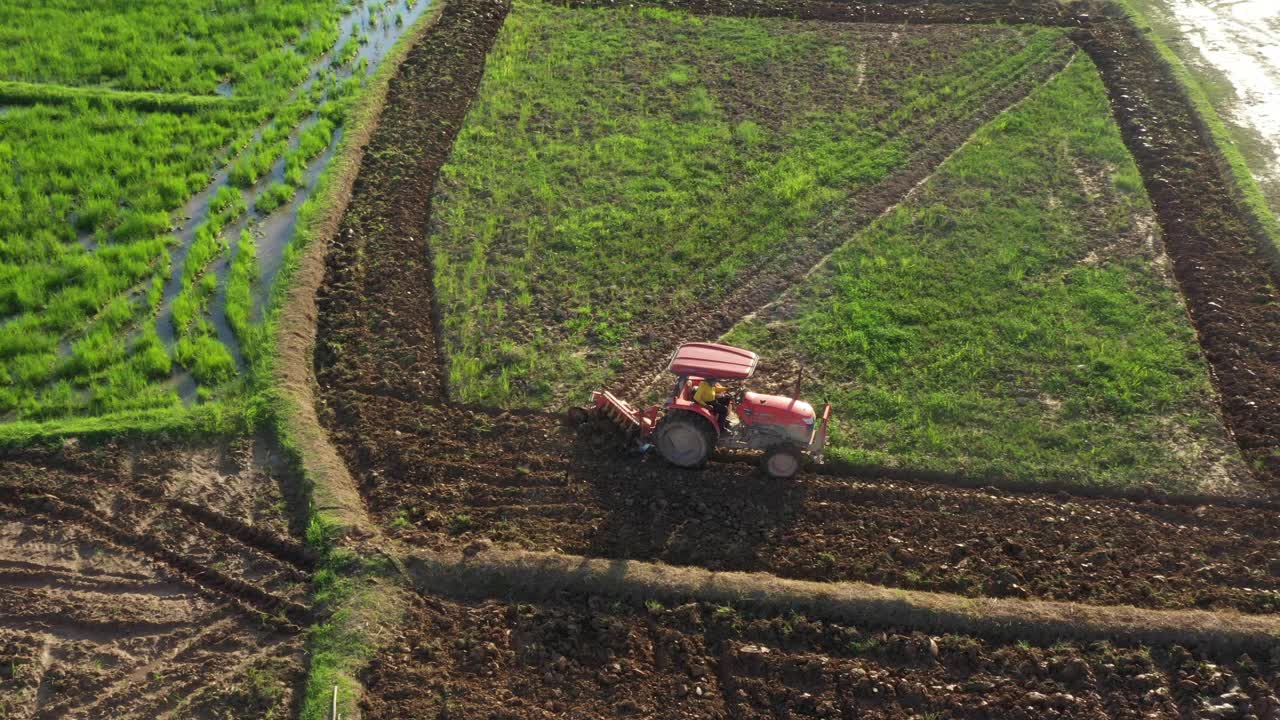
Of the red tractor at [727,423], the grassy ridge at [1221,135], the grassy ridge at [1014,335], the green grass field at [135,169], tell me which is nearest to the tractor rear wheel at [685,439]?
the red tractor at [727,423]

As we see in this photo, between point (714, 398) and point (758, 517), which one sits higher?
point (714, 398)

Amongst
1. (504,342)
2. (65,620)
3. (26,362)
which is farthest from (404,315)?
(65,620)

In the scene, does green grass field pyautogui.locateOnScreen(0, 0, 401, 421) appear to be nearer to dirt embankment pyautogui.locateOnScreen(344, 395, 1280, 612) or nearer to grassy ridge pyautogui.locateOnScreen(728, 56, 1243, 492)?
dirt embankment pyautogui.locateOnScreen(344, 395, 1280, 612)

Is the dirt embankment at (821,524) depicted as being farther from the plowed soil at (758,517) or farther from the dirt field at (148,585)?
the dirt field at (148,585)

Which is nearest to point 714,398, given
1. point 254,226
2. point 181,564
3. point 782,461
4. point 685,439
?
point 685,439

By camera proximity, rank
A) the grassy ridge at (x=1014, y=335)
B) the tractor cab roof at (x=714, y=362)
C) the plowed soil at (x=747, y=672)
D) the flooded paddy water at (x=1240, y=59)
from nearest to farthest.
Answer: the plowed soil at (x=747, y=672) → the tractor cab roof at (x=714, y=362) → the grassy ridge at (x=1014, y=335) → the flooded paddy water at (x=1240, y=59)

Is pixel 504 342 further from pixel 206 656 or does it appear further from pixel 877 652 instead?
pixel 877 652

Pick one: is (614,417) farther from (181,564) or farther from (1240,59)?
(1240,59)
